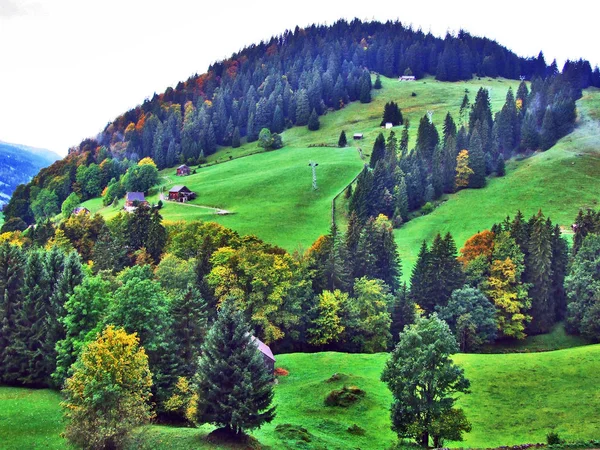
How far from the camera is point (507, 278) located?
86.6 meters

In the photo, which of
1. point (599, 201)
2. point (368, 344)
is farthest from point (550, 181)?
point (368, 344)

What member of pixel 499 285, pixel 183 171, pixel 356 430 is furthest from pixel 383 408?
pixel 183 171

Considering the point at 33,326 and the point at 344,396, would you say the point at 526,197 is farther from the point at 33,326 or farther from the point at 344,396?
→ the point at 33,326

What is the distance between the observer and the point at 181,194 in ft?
503

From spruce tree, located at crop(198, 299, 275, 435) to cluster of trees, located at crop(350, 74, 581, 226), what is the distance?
303 feet

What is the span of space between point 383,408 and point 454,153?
109853 mm

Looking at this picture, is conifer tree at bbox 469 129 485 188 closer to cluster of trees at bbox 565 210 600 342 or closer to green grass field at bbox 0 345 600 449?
cluster of trees at bbox 565 210 600 342

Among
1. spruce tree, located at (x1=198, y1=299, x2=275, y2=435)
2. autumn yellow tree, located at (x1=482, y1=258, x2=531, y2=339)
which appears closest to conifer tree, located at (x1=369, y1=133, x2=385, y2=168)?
autumn yellow tree, located at (x1=482, y1=258, x2=531, y2=339)

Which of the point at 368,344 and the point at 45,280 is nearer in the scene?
the point at 45,280

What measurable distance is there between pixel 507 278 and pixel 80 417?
221 ft

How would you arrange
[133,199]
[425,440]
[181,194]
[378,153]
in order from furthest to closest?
[378,153] → [181,194] → [133,199] → [425,440]

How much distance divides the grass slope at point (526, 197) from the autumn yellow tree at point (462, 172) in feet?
10.8

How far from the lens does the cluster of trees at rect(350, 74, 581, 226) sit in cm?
13988

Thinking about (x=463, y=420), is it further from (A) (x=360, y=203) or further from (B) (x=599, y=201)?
(B) (x=599, y=201)
